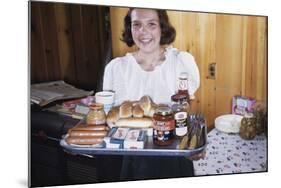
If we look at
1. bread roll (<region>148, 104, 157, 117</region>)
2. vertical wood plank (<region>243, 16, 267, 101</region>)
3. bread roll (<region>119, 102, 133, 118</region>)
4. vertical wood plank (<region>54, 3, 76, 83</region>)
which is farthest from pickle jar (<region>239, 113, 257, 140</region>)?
vertical wood plank (<region>54, 3, 76, 83</region>)

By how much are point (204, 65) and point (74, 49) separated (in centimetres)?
59

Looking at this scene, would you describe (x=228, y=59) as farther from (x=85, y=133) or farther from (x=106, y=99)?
(x=85, y=133)

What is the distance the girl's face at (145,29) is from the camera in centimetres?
152

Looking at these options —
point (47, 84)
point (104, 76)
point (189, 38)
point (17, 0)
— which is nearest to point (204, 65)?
point (189, 38)

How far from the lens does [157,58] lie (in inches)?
61.4

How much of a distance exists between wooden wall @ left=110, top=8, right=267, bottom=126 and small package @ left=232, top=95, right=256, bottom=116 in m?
0.02

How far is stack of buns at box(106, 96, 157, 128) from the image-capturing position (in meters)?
1.51

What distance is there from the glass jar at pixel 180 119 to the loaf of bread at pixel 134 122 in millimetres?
117

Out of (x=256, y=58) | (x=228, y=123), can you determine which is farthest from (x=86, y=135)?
(x=256, y=58)

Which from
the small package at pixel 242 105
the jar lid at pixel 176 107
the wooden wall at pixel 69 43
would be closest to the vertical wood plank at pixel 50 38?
the wooden wall at pixel 69 43

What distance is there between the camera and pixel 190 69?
5.23ft

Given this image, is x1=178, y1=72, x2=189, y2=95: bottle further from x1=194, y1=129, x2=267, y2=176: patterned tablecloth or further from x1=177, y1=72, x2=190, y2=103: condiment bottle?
x1=194, y1=129, x2=267, y2=176: patterned tablecloth

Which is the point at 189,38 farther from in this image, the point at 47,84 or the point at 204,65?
the point at 47,84

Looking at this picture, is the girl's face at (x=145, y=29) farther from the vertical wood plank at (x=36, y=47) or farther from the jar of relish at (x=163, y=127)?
the vertical wood plank at (x=36, y=47)
